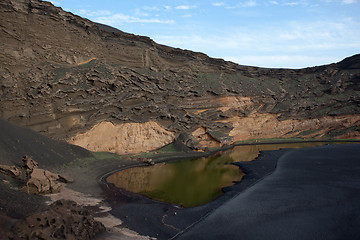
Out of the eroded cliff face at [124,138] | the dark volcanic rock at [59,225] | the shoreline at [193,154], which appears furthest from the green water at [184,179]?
the dark volcanic rock at [59,225]

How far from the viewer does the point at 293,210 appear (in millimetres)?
14273

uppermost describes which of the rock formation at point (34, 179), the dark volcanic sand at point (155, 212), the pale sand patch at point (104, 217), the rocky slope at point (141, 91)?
the rocky slope at point (141, 91)

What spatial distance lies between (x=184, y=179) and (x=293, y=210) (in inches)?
433

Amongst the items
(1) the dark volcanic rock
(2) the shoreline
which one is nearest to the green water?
(2) the shoreline

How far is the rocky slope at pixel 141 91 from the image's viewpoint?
90.7 ft

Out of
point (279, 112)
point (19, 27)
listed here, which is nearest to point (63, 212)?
point (19, 27)

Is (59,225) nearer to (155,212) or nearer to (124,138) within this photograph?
(155,212)

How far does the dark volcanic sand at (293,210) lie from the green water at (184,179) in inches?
127

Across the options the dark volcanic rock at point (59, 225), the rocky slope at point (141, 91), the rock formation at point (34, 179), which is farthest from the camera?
the rocky slope at point (141, 91)

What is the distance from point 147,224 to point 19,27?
84.7 feet

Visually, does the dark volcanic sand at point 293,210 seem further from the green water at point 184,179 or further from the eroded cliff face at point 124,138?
the eroded cliff face at point 124,138

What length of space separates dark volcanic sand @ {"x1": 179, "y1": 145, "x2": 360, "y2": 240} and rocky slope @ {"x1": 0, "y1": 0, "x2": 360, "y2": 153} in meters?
16.5

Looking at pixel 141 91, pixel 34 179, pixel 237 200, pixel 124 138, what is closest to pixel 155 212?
pixel 237 200

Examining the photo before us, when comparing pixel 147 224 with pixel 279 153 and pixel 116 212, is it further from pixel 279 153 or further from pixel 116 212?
pixel 279 153
